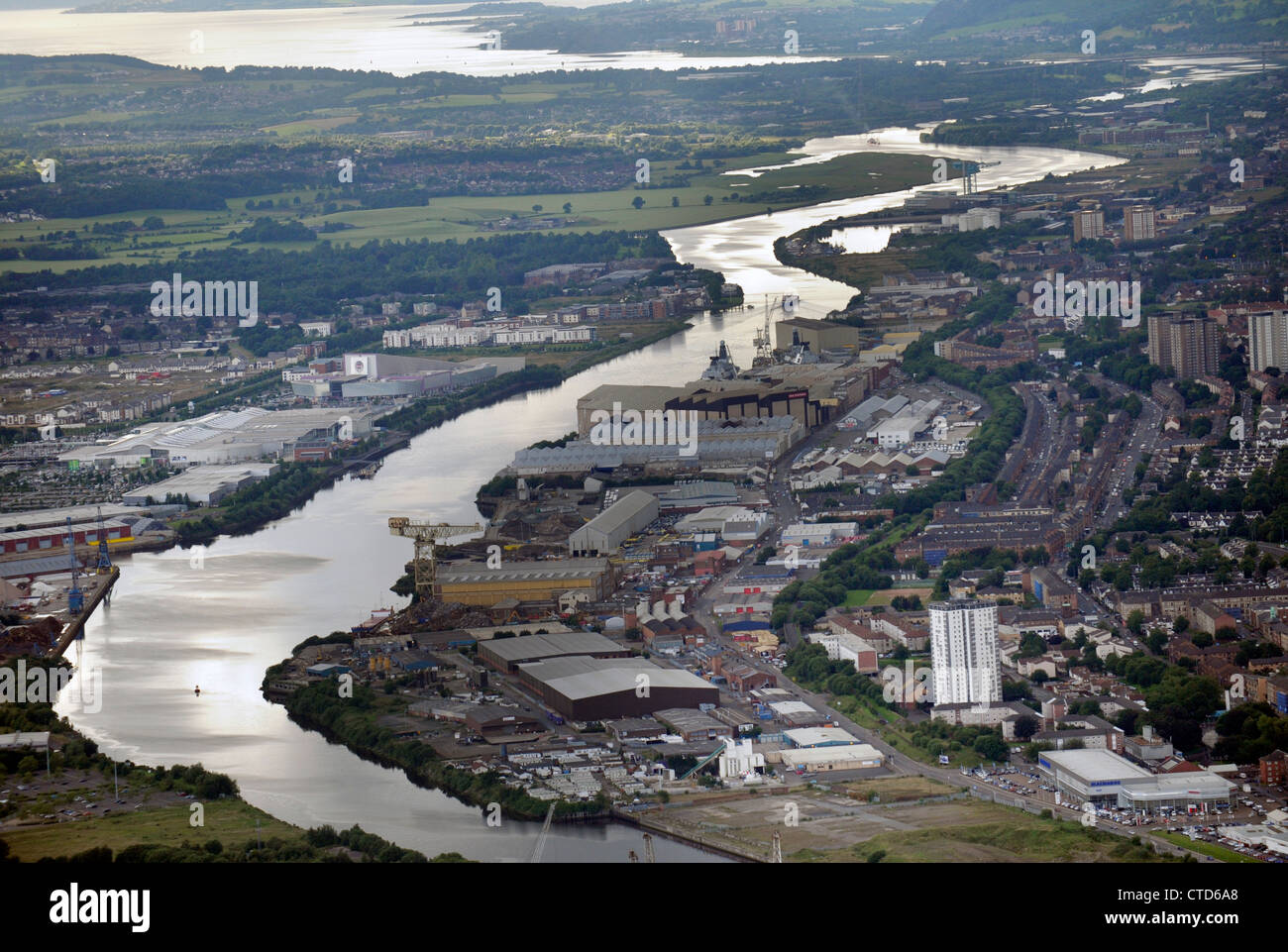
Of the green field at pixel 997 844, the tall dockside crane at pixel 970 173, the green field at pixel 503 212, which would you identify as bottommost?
the green field at pixel 997 844

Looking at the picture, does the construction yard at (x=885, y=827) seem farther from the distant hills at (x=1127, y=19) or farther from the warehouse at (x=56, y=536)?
the distant hills at (x=1127, y=19)

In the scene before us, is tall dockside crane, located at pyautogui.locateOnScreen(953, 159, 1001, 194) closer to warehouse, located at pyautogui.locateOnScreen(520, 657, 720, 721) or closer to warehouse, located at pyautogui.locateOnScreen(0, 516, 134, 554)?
warehouse, located at pyautogui.locateOnScreen(0, 516, 134, 554)

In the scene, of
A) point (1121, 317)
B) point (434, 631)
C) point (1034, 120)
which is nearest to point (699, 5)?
point (1034, 120)

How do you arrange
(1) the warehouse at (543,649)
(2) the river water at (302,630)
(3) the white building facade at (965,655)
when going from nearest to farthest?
(2) the river water at (302,630)
(3) the white building facade at (965,655)
(1) the warehouse at (543,649)

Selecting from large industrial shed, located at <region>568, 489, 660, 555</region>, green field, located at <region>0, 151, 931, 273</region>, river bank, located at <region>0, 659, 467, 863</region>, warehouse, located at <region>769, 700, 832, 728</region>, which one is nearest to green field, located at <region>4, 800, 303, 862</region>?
river bank, located at <region>0, 659, 467, 863</region>

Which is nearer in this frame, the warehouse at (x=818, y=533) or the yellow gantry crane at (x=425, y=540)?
the yellow gantry crane at (x=425, y=540)

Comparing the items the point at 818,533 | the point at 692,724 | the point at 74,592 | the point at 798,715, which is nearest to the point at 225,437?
the point at 74,592

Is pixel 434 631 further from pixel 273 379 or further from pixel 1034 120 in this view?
pixel 1034 120

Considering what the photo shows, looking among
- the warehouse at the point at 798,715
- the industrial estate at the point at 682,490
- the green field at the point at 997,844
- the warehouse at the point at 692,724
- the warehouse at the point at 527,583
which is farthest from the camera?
the warehouse at the point at 527,583

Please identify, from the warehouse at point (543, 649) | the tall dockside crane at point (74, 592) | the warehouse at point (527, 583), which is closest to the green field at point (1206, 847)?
the warehouse at point (543, 649)

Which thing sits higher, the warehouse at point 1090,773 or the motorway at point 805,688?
the warehouse at point 1090,773
